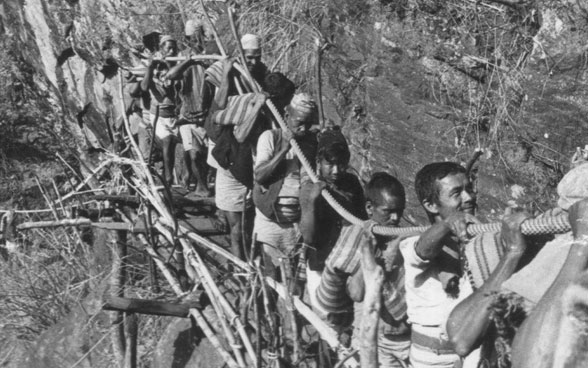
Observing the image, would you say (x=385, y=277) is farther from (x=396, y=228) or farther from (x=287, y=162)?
(x=287, y=162)

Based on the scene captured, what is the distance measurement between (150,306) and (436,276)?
2181 mm

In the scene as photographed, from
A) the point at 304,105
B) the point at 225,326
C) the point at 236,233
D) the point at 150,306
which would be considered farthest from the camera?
the point at 236,233

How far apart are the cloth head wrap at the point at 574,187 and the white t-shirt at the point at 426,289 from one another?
0.95 metres

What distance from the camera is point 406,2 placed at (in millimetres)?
6562

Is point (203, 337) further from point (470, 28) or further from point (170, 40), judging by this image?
point (170, 40)

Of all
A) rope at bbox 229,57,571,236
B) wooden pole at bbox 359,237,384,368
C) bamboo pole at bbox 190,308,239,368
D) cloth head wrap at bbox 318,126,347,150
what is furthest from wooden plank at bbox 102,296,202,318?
wooden pole at bbox 359,237,384,368

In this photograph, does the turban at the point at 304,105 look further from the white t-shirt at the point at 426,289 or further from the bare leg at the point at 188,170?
the bare leg at the point at 188,170

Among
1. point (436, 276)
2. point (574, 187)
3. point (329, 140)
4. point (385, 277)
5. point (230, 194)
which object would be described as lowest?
point (230, 194)

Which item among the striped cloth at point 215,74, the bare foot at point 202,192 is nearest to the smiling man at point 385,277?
the striped cloth at point 215,74

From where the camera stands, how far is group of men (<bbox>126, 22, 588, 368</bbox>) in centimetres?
252

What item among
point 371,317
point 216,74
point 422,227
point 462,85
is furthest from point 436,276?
point 216,74

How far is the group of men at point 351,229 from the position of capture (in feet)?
8.27

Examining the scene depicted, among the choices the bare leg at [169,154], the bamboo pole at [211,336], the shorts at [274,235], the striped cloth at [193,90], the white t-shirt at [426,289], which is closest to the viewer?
the white t-shirt at [426,289]

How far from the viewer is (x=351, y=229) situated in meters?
3.80
